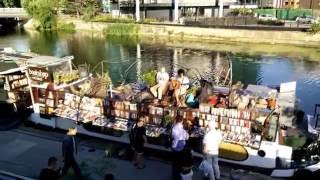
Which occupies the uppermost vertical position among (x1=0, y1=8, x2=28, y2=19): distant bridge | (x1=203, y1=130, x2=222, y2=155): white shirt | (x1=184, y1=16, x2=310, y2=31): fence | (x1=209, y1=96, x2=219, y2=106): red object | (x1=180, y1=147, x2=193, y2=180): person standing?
(x1=0, y1=8, x2=28, y2=19): distant bridge

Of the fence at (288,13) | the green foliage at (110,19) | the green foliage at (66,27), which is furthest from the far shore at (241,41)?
the fence at (288,13)

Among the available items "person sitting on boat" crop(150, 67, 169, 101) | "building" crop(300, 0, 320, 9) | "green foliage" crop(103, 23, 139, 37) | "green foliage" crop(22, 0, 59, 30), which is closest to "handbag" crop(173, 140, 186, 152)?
"person sitting on boat" crop(150, 67, 169, 101)

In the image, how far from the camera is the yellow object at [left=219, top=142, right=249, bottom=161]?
42.8 feet

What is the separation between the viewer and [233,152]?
518 inches

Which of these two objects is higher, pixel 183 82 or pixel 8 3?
pixel 8 3

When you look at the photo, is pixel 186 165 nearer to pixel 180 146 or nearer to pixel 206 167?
pixel 206 167

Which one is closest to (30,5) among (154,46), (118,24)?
(118,24)

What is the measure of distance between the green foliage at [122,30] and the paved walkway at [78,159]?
45.5 metres

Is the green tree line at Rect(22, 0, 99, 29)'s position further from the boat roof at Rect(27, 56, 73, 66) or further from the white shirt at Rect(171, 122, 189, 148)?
the white shirt at Rect(171, 122, 189, 148)

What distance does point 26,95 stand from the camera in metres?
17.2

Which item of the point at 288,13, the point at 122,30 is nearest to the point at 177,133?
the point at 122,30

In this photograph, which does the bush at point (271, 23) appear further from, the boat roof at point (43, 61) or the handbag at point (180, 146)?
the handbag at point (180, 146)

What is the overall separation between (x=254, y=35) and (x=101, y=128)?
133ft

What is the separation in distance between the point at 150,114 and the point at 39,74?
4.99 metres
